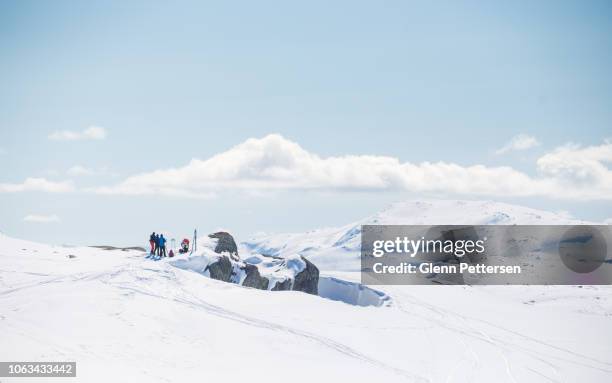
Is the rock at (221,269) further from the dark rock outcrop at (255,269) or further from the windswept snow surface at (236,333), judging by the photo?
the windswept snow surface at (236,333)

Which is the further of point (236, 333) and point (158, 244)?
point (158, 244)

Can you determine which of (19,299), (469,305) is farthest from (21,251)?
(469,305)

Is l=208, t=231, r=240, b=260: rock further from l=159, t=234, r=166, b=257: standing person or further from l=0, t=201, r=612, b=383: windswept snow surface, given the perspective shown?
l=0, t=201, r=612, b=383: windswept snow surface

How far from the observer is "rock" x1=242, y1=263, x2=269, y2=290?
41.1 meters

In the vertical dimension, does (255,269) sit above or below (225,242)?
below

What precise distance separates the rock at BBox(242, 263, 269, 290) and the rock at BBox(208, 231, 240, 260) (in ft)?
11.6

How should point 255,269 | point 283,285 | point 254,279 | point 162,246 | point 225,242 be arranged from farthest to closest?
point 225,242
point 283,285
point 255,269
point 254,279
point 162,246

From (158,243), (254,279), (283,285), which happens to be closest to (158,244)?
(158,243)

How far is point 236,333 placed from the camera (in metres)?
23.4

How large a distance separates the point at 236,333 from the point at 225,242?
23.7m

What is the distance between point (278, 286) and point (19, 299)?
78.5 feet

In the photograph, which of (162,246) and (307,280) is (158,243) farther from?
(307,280)

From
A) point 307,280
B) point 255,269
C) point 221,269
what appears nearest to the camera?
point 221,269

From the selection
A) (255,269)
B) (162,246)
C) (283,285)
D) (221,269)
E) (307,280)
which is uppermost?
(162,246)
